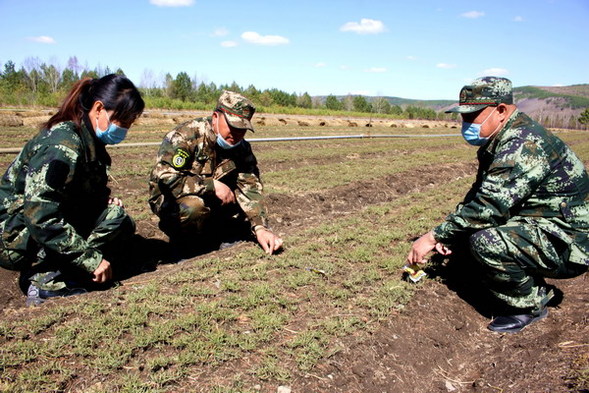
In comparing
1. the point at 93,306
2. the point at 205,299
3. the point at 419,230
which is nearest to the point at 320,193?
the point at 419,230

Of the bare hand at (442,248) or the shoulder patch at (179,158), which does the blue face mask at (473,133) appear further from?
the shoulder patch at (179,158)

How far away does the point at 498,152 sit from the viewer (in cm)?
295

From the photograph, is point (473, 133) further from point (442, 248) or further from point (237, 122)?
point (237, 122)

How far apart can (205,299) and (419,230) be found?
3036 mm

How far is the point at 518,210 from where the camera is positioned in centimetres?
308

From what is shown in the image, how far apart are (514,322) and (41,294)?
3649 mm

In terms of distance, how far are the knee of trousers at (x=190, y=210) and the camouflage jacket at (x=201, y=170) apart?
0.19ft

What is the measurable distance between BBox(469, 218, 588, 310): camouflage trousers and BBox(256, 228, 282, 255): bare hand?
1836mm

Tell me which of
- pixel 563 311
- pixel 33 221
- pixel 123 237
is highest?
pixel 33 221

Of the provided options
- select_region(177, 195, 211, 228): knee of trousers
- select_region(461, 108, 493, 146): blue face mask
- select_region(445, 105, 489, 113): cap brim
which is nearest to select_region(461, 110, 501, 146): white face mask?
select_region(461, 108, 493, 146): blue face mask

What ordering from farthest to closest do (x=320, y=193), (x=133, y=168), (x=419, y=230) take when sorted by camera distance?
(x=133, y=168)
(x=320, y=193)
(x=419, y=230)

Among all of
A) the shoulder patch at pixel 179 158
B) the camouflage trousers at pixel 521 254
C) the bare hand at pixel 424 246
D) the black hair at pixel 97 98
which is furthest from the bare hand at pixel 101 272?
the camouflage trousers at pixel 521 254

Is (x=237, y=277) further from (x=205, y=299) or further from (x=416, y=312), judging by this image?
(x=416, y=312)

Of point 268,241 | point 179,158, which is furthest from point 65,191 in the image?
point 268,241
